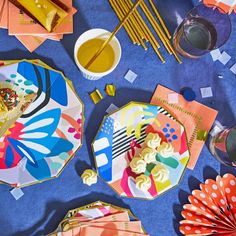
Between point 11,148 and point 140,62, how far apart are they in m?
0.32

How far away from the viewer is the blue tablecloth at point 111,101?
84 centimetres

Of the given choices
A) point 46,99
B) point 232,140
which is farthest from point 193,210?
point 46,99

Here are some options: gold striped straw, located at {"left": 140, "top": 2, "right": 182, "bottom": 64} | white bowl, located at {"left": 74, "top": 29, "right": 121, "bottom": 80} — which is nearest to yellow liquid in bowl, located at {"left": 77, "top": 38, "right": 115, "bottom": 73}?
white bowl, located at {"left": 74, "top": 29, "right": 121, "bottom": 80}

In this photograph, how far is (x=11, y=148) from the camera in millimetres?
837

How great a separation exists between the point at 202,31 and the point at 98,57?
0.23 meters

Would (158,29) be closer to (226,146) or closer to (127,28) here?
(127,28)

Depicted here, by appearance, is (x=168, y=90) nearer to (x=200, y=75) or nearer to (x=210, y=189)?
(x=200, y=75)

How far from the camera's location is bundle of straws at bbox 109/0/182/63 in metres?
0.90

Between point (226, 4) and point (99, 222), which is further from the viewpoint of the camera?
point (226, 4)

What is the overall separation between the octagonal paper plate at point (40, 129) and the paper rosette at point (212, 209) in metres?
0.27

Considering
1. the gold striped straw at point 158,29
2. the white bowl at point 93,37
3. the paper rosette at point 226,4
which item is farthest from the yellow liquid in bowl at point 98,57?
the paper rosette at point 226,4

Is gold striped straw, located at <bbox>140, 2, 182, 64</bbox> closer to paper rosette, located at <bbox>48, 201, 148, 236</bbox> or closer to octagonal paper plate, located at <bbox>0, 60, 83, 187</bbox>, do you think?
octagonal paper plate, located at <bbox>0, 60, 83, 187</bbox>

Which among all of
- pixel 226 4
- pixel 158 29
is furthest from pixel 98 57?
pixel 226 4

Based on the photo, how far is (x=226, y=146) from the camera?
0.85 m
